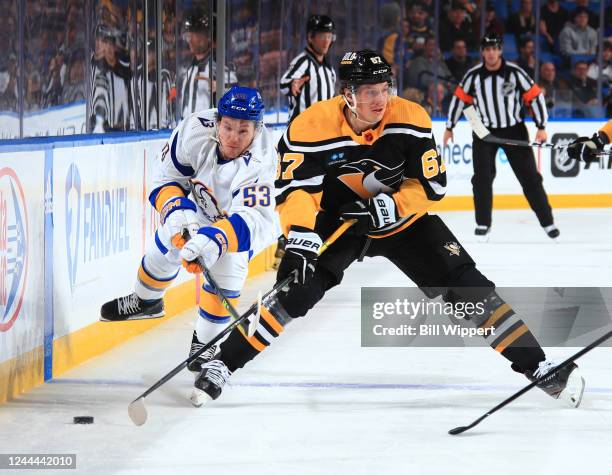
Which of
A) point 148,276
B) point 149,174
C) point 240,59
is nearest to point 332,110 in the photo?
point 148,276

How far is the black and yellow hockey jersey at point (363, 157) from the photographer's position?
3.80 meters

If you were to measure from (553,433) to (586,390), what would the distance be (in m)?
0.63

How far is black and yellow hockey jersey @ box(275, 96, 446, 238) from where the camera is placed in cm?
380

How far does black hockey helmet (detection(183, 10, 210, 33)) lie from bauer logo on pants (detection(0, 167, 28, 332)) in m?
3.00

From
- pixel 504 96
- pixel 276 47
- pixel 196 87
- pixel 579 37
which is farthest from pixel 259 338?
pixel 579 37

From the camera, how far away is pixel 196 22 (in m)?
7.02

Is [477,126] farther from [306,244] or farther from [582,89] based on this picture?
[306,244]

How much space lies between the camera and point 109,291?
15.9 ft

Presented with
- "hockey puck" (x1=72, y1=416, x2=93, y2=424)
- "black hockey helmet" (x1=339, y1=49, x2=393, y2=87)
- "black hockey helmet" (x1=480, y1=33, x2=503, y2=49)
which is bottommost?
"hockey puck" (x1=72, y1=416, x2=93, y2=424)

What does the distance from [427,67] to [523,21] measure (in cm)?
117

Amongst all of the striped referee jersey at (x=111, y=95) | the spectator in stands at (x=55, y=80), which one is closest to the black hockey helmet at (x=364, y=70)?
the spectator in stands at (x=55, y=80)

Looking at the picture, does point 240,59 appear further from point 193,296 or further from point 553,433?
point 553,433

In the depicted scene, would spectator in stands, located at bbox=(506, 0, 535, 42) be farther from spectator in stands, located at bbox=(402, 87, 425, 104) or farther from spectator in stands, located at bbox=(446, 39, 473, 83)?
spectator in stands, located at bbox=(402, 87, 425, 104)

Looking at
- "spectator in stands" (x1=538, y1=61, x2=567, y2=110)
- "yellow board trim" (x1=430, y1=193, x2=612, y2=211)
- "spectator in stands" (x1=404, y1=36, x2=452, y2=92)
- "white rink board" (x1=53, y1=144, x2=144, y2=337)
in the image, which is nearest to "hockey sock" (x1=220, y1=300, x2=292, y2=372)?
"white rink board" (x1=53, y1=144, x2=144, y2=337)
